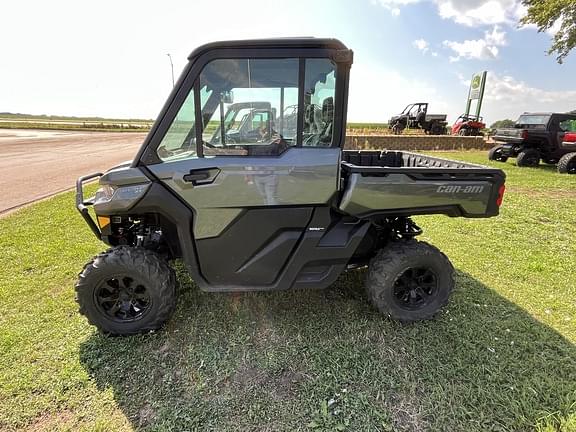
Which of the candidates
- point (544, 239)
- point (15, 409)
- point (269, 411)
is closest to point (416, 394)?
point (269, 411)

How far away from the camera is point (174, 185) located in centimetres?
237

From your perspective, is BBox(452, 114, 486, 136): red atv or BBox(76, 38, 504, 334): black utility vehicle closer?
BBox(76, 38, 504, 334): black utility vehicle

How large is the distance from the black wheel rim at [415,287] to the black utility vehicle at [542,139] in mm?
10395

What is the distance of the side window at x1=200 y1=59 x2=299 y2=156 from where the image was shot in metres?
2.29

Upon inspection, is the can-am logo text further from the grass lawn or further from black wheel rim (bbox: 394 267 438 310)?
the grass lawn

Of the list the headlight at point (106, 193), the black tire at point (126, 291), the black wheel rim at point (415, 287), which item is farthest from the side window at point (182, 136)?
the black wheel rim at point (415, 287)

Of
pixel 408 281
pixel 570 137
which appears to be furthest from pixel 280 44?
pixel 570 137

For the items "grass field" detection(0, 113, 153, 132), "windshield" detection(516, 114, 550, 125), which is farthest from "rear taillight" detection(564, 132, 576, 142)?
"grass field" detection(0, 113, 153, 132)

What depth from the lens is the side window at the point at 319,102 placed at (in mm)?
2285

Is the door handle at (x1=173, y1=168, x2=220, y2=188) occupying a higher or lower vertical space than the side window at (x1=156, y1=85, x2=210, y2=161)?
lower

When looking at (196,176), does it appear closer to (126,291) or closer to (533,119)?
(126,291)

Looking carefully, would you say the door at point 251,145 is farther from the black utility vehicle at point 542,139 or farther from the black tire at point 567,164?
the black utility vehicle at point 542,139

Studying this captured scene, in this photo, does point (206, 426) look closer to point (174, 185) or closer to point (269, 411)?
point (269, 411)

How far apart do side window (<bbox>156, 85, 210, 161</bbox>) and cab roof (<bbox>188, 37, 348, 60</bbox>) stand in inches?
11.8
